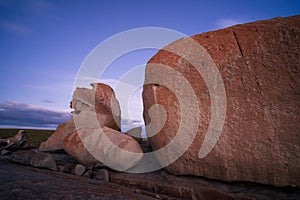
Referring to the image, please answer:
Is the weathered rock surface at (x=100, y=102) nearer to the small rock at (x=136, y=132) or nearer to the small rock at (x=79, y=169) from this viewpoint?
the small rock at (x=136, y=132)

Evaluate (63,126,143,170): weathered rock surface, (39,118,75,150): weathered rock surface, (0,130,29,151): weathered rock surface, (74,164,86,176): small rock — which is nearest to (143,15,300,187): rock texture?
(63,126,143,170): weathered rock surface

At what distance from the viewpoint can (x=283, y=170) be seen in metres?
Result: 3.64

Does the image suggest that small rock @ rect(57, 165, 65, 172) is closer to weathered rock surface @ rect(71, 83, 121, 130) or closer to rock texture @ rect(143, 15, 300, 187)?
weathered rock surface @ rect(71, 83, 121, 130)

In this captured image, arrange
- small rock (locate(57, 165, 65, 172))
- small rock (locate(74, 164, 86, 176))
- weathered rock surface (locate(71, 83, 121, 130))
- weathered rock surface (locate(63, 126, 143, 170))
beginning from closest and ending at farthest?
weathered rock surface (locate(63, 126, 143, 170))
small rock (locate(74, 164, 86, 176))
small rock (locate(57, 165, 65, 172))
weathered rock surface (locate(71, 83, 121, 130))

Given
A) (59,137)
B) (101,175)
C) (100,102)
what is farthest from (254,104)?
(59,137)

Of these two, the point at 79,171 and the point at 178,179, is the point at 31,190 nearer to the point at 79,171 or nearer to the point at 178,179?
the point at 79,171

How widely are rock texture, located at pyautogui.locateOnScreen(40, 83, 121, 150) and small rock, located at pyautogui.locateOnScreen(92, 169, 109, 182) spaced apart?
8.53 feet

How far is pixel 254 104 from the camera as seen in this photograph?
149 inches

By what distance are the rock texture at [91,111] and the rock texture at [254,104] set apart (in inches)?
155

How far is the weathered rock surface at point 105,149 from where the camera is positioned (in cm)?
495

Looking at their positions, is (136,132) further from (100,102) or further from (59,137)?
(59,137)

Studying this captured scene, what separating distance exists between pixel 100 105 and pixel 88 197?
511cm

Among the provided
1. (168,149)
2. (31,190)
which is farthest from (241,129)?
(31,190)

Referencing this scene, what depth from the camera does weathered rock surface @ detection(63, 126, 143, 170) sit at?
16.2 ft
